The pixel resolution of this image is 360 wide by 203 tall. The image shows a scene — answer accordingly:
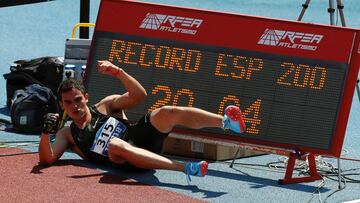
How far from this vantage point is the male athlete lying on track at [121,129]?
7758 millimetres

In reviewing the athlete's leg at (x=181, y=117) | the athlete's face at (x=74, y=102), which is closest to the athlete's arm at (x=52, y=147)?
the athlete's face at (x=74, y=102)

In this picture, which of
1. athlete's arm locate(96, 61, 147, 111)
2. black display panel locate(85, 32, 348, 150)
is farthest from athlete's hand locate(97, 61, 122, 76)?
black display panel locate(85, 32, 348, 150)

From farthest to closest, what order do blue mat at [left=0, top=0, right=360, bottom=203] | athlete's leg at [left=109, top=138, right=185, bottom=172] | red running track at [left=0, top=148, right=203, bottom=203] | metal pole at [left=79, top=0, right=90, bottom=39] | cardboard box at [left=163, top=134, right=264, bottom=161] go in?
metal pole at [left=79, top=0, right=90, bottom=39]
cardboard box at [left=163, top=134, right=264, bottom=161]
athlete's leg at [left=109, top=138, right=185, bottom=172]
blue mat at [left=0, top=0, right=360, bottom=203]
red running track at [left=0, top=148, right=203, bottom=203]

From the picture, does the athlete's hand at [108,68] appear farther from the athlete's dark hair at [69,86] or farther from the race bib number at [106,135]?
the race bib number at [106,135]

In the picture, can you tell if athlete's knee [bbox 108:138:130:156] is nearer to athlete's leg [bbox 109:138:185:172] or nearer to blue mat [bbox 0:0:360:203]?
athlete's leg [bbox 109:138:185:172]

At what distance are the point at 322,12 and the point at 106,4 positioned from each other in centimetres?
1191

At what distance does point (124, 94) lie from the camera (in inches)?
Result: 331

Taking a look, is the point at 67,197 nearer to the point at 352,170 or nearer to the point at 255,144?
the point at 255,144

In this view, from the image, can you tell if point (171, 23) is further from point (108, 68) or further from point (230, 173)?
point (230, 173)

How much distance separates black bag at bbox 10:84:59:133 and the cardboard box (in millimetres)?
1420

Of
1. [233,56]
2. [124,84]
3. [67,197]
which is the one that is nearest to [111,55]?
[124,84]

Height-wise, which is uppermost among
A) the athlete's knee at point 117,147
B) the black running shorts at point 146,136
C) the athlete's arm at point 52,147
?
the black running shorts at point 146,136

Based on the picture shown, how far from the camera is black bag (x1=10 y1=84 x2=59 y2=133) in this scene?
9375 millimetres

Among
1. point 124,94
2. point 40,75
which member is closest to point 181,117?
point 124,94
